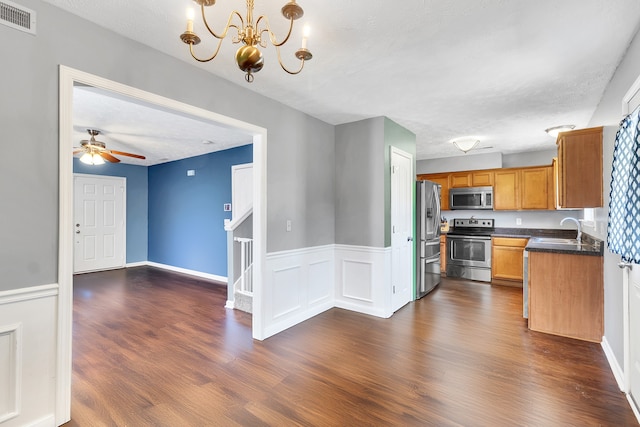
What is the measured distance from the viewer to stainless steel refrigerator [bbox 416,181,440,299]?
455cm

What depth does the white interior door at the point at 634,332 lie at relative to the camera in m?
1.89

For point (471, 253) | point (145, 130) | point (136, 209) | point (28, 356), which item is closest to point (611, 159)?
point (471, 253)

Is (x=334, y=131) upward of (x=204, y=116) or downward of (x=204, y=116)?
upward

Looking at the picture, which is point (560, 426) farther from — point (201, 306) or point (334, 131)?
point (201, 306)

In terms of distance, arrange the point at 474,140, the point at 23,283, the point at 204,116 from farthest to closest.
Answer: the point at 474,140, the point at 204,116, the point at 23,283

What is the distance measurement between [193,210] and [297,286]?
3.80 meters

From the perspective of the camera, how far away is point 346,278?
13.1ft

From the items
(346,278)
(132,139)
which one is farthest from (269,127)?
(132,139)

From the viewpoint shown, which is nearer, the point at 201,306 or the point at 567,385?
the point at 567,385

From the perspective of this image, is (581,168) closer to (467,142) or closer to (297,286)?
(467,142)

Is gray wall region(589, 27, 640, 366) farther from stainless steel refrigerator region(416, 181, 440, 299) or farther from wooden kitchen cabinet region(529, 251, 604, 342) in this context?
stainless steel refrigerator region(416, 181, 440, 299)

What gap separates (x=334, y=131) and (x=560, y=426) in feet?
11.6

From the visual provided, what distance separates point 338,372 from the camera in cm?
242

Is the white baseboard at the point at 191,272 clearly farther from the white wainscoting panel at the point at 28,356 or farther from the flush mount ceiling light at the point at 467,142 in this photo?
the flush mount ceiling light at the point at 467,142
